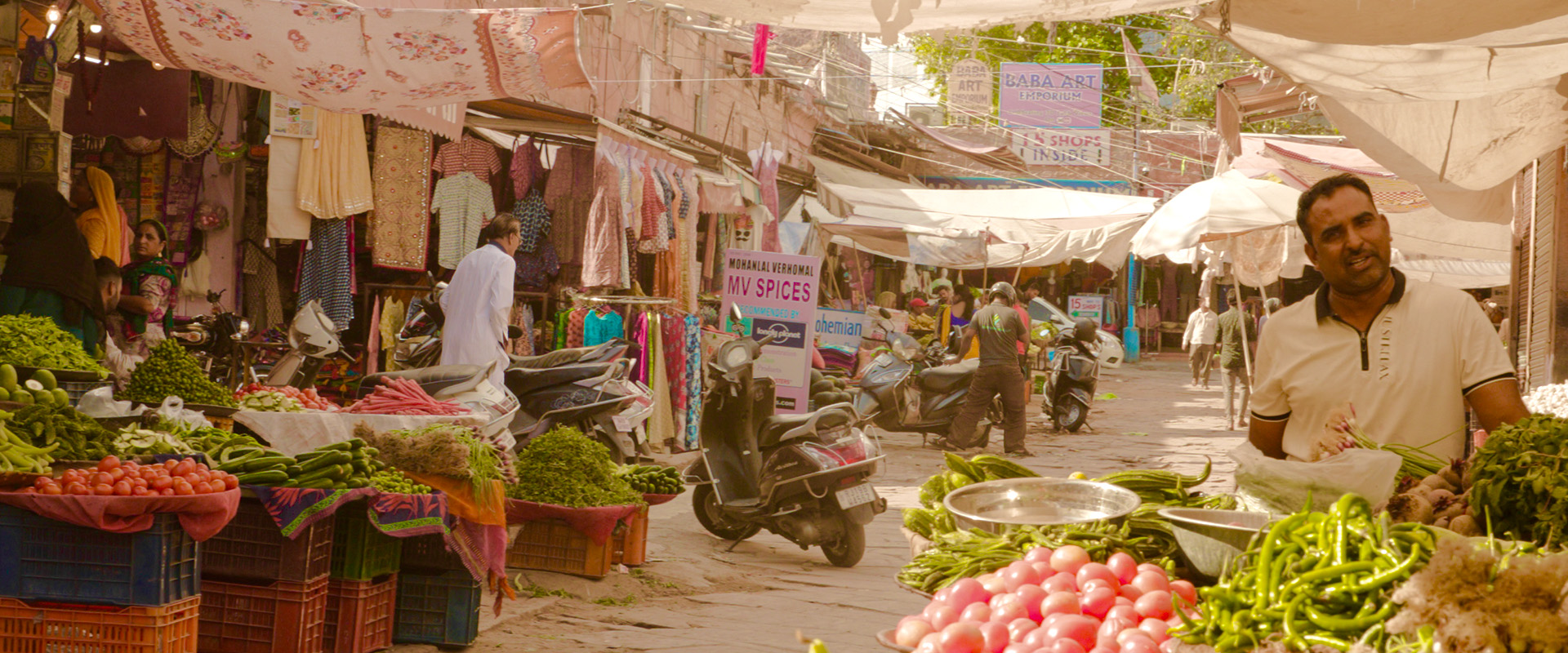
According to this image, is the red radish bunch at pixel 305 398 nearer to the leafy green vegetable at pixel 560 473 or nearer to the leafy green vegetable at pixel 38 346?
the leafy green vegetable at pixel 38 346

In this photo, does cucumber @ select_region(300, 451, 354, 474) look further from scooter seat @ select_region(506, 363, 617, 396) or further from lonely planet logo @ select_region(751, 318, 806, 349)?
lonely planet logo @ select_region(751, 318, 806, 349)

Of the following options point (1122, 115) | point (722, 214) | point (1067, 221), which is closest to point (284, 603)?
point (722, 214)

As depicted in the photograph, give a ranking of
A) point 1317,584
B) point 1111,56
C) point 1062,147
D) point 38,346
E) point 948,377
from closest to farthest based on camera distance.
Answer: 1. point 1317,584
2. point 38,346
3. point 948,377
4. point 1062,147
5. point 1111,56

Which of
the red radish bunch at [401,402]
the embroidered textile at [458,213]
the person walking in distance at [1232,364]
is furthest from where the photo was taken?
the person walking in distance at [1232,364]

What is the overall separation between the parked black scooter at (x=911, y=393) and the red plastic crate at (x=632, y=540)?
289 inches

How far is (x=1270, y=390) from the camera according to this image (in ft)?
12.6

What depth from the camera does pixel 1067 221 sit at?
18.8 meters

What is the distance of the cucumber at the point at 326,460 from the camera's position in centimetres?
492

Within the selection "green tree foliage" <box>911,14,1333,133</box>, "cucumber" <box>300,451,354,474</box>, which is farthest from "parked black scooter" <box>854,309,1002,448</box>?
"green tree foliage" <box>911,14,1333,133</box>

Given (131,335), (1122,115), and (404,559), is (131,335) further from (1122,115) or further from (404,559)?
(1122,115)

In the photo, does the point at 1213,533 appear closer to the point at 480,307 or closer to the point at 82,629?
the point at 82,629

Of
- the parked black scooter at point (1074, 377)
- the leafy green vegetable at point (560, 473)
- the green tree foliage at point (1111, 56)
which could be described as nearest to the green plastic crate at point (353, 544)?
the leafy green vegetable at point (560, 473)

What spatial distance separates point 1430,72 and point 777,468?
177 inches

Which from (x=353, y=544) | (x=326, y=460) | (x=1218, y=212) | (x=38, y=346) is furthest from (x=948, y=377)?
(x=38, y=346)
